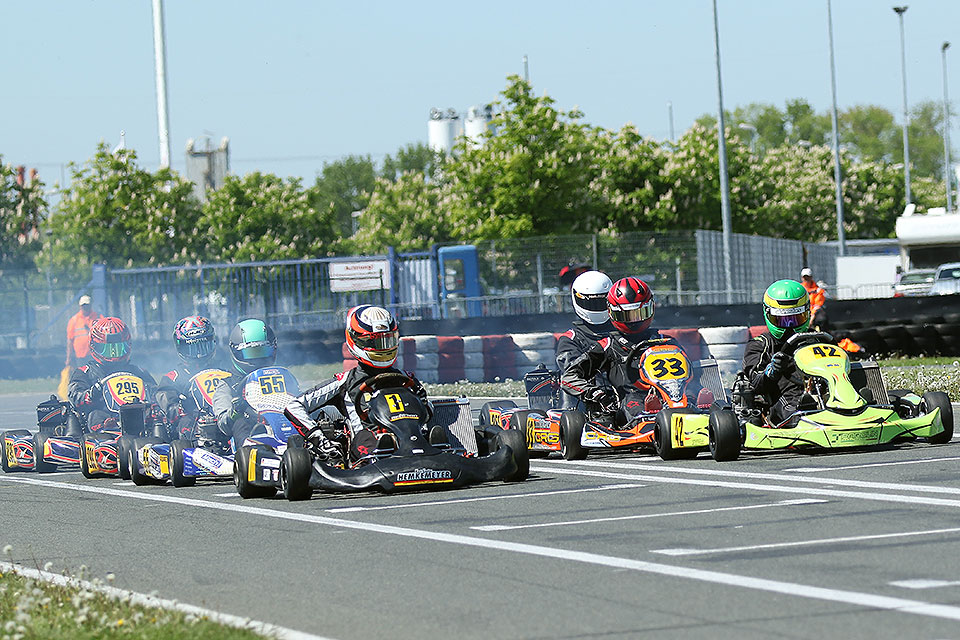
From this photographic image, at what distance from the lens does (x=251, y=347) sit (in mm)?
12453

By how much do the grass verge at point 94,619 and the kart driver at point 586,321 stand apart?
693 cm

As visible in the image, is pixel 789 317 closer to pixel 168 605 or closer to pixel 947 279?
pixel 168 605

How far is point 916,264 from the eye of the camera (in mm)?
33594

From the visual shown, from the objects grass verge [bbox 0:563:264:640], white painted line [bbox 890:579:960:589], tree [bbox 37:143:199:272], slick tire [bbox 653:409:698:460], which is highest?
tree [bbox 37:143:199:272]

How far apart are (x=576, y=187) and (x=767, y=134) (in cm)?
6515

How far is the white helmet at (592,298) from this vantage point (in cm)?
1326

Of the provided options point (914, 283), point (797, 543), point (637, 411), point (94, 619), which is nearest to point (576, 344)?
point (637, 411)

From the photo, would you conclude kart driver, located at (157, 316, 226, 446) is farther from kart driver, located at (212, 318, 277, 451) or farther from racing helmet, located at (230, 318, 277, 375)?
racing helmet, located at (230, 318, 277, 375)

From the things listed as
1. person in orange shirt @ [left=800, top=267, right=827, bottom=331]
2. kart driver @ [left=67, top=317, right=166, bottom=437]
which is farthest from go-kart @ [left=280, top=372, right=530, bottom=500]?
person in orange shirt @ [left=800, top=267, right=827, bottom=331]

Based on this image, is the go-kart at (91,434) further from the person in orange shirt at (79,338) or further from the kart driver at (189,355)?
the person in orange shirt at (79,338)

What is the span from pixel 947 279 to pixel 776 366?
2088 cm

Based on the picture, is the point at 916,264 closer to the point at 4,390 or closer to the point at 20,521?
the point at 4,390

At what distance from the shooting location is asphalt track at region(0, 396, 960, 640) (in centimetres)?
563

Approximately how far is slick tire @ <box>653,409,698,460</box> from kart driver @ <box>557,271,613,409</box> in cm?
137
